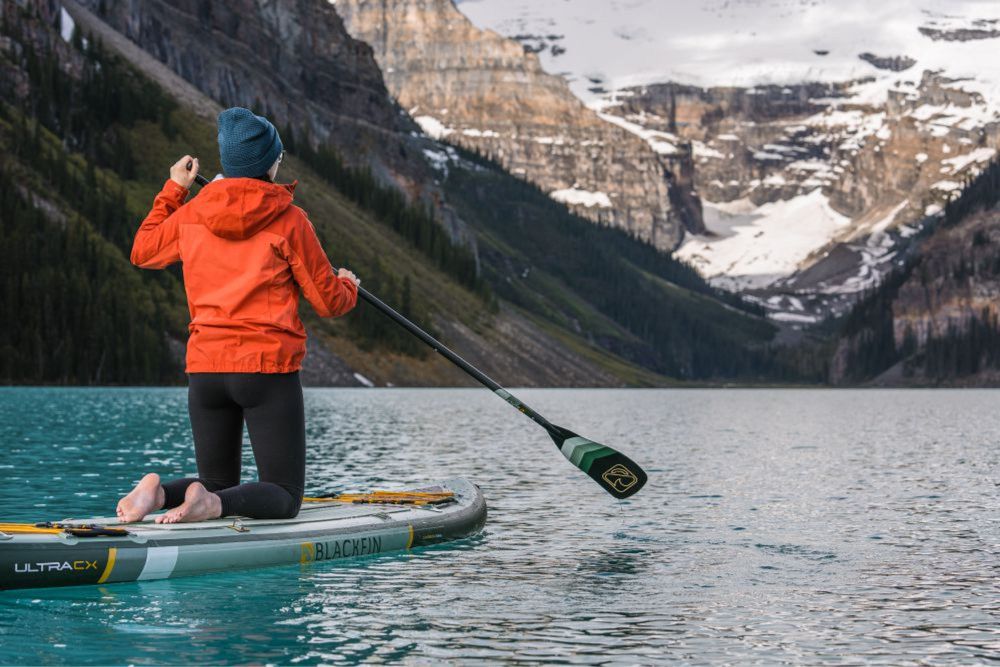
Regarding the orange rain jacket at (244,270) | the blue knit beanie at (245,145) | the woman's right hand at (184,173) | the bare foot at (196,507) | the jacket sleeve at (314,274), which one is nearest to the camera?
the orange rain jacket at (244,270)

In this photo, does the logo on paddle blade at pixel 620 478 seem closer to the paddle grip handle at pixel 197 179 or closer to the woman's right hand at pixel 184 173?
the paddle grip handle at pixel 197 179

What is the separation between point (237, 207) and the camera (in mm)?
18125

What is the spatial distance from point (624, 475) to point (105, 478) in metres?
19.9

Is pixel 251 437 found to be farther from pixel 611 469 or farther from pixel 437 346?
pixel 611 469

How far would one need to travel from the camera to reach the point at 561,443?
2509cm

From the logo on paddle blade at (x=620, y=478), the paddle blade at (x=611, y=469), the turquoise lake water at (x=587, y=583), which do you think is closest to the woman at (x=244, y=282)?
the turquoise lake water at (x=587, y=583)

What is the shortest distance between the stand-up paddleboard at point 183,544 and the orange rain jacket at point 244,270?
2637 mm

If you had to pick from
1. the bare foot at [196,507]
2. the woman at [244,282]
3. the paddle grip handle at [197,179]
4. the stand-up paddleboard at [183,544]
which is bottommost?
the stand-up paddleboard at [183,544]

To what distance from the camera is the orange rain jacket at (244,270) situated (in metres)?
18.1

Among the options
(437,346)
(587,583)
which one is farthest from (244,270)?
(587,583)

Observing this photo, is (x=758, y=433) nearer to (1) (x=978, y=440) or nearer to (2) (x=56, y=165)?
(1) (x=978, y=440)

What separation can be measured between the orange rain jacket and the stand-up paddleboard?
2.64 metres

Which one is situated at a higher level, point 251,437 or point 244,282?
point 244,282

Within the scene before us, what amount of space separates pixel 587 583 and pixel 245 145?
8.50 meters
